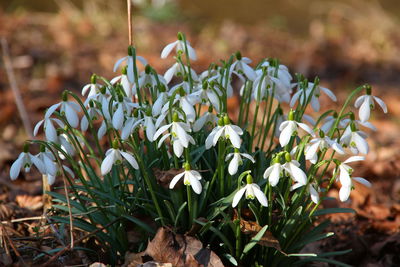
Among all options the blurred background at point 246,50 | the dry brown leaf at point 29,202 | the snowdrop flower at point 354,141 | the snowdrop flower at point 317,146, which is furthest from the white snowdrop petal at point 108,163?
the dry brown leaf at point 29,202

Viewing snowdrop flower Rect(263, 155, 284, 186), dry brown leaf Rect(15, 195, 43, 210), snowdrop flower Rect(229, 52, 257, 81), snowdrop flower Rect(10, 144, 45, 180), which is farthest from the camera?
dry brown leaf Rect(15, 195, 43, 210)

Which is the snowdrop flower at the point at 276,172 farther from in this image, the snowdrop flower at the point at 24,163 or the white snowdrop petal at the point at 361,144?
the snowdrop flower at the point at 24,163

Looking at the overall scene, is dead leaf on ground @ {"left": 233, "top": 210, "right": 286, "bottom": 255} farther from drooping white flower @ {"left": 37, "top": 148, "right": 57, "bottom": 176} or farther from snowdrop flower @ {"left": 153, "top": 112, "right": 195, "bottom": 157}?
drooping white flower @ {"left": 37, "top": 148, "right": 57, "bottom": 176}

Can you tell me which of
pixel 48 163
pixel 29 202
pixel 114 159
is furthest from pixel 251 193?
pixel 29 202

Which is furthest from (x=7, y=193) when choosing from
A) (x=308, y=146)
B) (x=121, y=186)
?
(x=308, y=146)

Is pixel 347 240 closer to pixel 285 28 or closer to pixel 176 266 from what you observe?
pixel 176 266

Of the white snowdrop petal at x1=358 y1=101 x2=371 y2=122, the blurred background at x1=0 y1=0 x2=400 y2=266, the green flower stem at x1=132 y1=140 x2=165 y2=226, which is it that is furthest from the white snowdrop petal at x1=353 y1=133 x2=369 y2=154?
the blurred background at x1=0 y1=0 x2=400 y2=266

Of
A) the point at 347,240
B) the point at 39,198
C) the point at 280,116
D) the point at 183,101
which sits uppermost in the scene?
the point at 183,101
